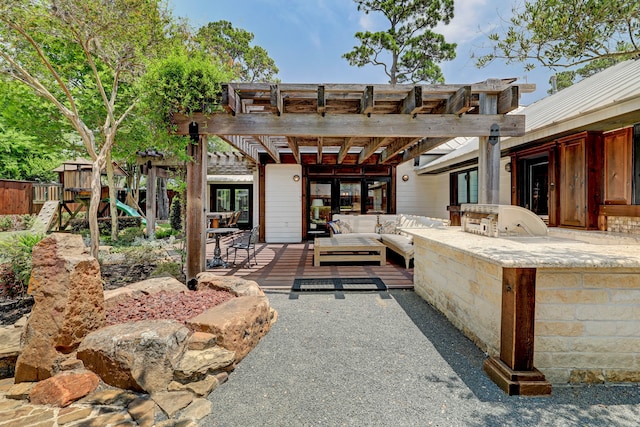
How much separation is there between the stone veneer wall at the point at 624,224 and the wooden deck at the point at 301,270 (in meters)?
3.09

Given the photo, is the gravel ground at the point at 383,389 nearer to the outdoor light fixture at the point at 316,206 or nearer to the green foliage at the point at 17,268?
the green foliage at the point at 17,268

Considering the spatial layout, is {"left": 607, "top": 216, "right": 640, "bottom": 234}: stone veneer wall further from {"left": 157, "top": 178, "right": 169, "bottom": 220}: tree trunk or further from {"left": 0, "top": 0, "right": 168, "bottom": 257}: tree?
{"left": 157, "top": 178, "right": 169, "bottom": 220}: tree trunk

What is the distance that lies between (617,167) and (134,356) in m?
6.53

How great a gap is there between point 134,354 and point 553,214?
6778 millimetres

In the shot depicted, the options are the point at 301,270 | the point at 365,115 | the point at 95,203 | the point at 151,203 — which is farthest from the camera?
the point at 151,203

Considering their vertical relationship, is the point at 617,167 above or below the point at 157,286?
above

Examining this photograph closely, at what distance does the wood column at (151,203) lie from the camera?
9398 mm

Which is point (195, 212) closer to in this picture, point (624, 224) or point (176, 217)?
point (624, 224)

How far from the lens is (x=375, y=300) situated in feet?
13.6

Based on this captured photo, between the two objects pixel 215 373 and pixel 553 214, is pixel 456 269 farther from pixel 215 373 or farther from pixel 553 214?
pixel 553 214

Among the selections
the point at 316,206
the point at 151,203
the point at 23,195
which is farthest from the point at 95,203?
the point at 23,195

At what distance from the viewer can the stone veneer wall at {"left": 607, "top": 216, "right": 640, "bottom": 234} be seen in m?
4.13

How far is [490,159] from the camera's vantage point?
14.7 feet

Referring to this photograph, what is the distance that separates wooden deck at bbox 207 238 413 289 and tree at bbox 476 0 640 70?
11.0ft
